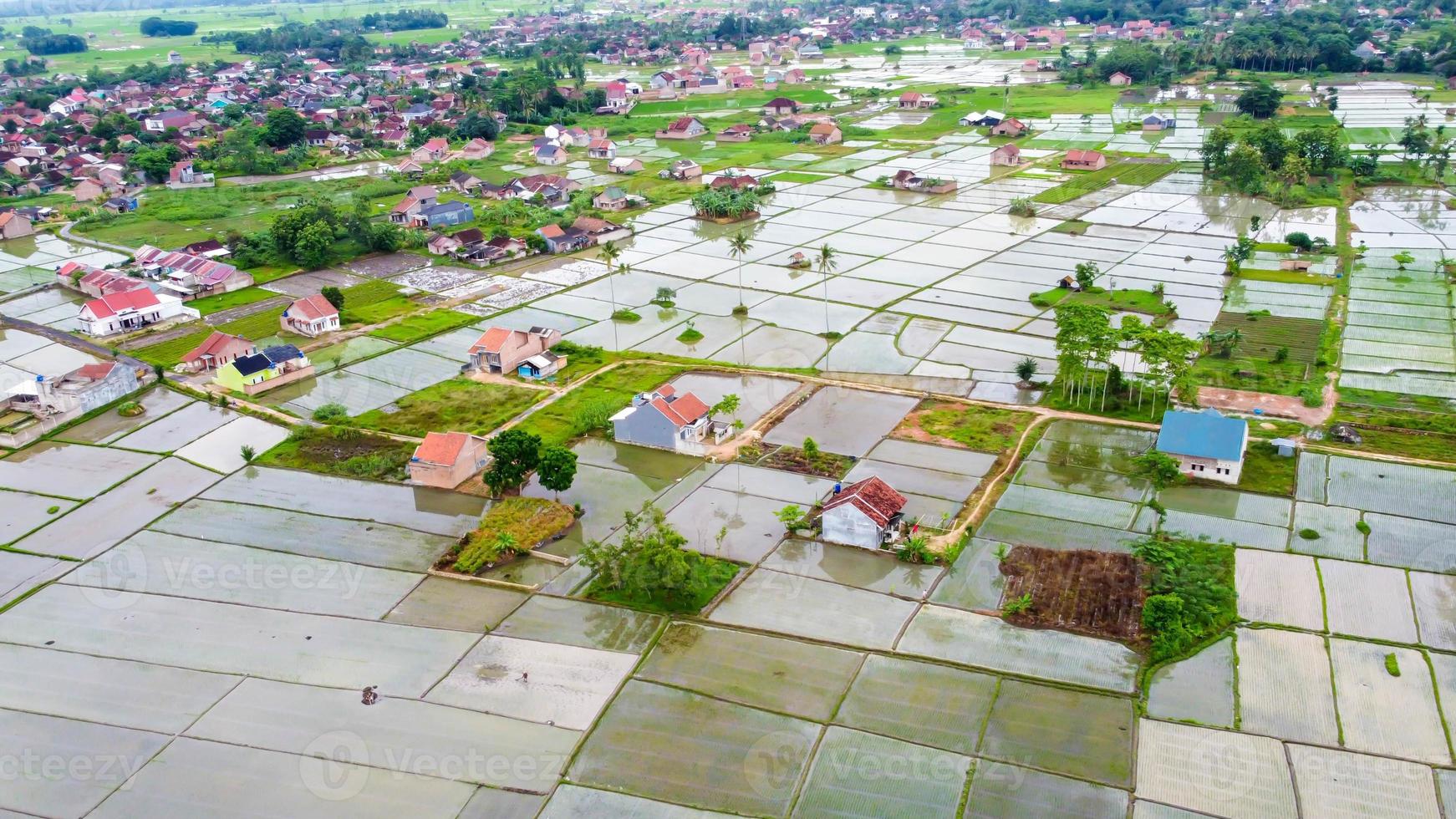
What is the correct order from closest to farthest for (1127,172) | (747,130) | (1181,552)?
(1181,552) < (1127,172) < (747,130)

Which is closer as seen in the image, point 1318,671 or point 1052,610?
point 1318,671

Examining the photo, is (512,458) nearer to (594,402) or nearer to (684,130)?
(594,402)

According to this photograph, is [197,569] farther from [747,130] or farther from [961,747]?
A: [747,130]

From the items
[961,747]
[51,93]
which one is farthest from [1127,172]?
[51,93]

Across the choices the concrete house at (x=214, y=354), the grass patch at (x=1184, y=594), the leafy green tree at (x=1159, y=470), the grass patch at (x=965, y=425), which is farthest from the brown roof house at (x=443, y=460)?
the leafy green tree at (x=1159, y=470)

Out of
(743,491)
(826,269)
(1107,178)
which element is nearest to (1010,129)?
(1107,178)
